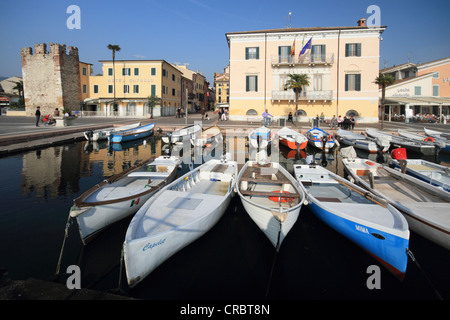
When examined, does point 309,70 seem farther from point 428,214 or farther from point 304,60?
point 428,214

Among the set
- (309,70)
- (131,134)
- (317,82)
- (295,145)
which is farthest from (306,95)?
(131,134)

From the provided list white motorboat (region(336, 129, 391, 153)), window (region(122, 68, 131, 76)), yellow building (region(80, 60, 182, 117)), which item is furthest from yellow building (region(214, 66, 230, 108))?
white motorboat (region(336, 129, 391, 153))

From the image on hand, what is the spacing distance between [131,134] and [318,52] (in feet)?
84.5

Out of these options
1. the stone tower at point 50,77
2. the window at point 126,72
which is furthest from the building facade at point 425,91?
the stone tower at point 50,77

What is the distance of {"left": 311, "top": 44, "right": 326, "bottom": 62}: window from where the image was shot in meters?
34.9

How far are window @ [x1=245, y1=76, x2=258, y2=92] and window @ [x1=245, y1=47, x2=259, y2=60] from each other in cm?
261

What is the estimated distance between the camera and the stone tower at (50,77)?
4603 centimetres

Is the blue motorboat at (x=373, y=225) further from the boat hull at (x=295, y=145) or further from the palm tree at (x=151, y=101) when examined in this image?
the palm tree at (x=151, y=101)

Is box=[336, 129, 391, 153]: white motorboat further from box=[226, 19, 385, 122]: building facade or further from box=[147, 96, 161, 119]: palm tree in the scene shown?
box=[147, 96, 161, 119]: palm tree

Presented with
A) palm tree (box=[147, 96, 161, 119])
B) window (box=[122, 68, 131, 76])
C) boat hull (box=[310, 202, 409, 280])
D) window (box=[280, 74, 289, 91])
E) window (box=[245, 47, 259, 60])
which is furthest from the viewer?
window (box=[122, 68, 131, 76])

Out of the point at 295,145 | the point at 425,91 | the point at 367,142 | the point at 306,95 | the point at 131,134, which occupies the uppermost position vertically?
the point at 425,91

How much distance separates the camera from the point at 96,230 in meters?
6.65

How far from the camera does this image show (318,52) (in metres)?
35.1
